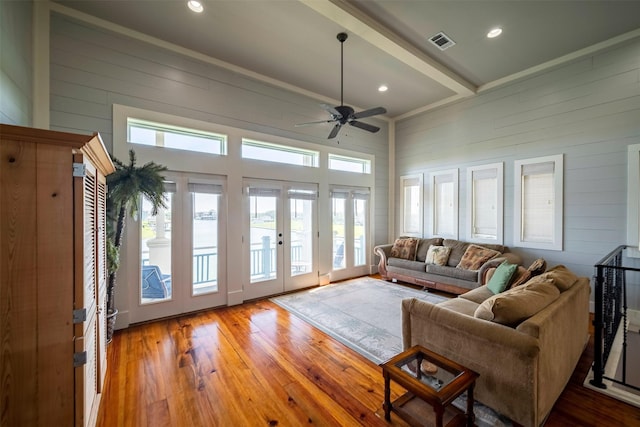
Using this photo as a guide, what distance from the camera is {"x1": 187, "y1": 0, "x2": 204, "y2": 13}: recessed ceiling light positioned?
9.61 feet

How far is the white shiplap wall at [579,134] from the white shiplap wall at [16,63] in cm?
630

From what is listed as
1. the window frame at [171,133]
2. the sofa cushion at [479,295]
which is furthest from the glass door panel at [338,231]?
the sofa cushion at [479,295]

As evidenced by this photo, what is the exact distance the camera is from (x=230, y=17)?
3172mm

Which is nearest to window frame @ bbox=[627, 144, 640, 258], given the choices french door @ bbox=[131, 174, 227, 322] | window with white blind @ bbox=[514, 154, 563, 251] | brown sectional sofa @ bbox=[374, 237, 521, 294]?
window with white blind @ bbox=[514, 154, 563, 251]

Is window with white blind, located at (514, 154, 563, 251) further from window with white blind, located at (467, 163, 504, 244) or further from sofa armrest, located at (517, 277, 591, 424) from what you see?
sofa armrest, located at (517, 277, 591, 424)

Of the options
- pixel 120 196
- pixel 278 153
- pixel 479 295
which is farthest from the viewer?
pixel 278 153

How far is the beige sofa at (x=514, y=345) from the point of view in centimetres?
171

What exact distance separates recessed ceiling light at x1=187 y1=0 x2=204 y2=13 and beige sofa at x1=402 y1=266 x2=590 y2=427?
150 inches

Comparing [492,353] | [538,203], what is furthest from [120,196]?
[538,203]

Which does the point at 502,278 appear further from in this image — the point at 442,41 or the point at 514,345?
the point at 442,41

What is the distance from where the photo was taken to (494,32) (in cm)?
349

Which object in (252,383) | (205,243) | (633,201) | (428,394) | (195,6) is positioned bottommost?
(252,383)

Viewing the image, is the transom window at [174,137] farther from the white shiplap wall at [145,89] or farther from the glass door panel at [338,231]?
the glass door panel at [338,231]

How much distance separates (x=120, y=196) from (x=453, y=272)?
16.2 feet
